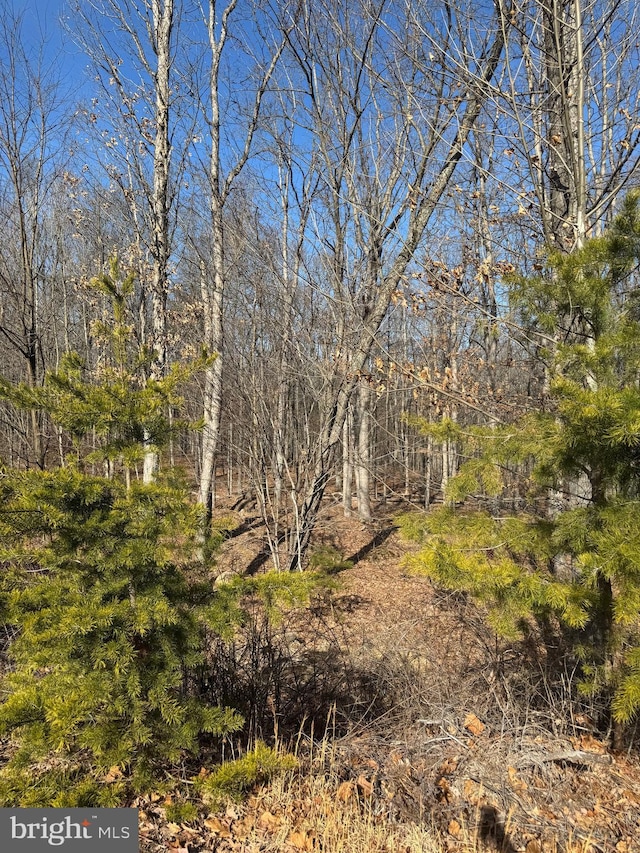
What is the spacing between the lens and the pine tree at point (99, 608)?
8.07 feet

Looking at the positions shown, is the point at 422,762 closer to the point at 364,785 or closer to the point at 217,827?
the point at 364,785

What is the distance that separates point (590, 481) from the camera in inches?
134

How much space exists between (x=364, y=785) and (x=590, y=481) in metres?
2.55

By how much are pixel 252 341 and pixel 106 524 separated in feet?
17.3

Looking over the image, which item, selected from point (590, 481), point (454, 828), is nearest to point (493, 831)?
point (454, 828)

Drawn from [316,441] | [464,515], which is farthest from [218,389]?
[464,515]

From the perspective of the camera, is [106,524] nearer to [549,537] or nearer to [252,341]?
[549,537]

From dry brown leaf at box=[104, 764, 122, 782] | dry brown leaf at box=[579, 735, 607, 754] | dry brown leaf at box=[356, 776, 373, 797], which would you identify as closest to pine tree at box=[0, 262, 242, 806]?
dry brown leaf at box=[104, 764, 122, 782]

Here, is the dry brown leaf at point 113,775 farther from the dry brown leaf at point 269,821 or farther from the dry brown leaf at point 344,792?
the dry brown leaf at point 344,792

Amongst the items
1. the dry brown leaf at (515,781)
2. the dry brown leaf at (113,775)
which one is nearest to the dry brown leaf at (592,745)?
the dry brown leaf at (515,781)

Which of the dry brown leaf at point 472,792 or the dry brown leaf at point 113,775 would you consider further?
the dry brown leaf at point 472,792

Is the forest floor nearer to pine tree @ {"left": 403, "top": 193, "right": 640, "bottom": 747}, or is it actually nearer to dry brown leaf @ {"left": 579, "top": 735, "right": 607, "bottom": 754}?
dry brown leaf @ {"left": 579, "top": 735, "right": 607, "bottom": 754}

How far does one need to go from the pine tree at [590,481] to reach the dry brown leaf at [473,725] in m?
0.90

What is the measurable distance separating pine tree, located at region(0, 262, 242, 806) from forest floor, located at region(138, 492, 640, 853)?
596 millimetres
